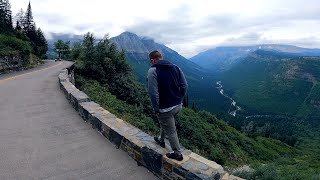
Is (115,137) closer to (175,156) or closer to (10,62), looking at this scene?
(175,156)

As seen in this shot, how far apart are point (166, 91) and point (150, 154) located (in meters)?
1.43

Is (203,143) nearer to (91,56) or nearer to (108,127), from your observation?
(91,56)

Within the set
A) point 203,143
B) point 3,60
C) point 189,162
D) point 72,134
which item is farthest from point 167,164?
point 3,60

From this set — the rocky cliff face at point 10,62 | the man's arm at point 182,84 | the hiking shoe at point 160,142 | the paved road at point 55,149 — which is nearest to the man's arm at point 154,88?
the man's arm at point 182,84

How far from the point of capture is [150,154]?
598 cm

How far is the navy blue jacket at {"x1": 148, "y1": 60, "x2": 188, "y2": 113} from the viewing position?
5.42 metres

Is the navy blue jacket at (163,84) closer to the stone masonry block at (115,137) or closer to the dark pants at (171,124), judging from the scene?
the dark pants at (171,124)

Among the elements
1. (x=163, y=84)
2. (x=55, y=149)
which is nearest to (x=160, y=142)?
(x=163, y=84)

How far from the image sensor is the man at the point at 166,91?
543 centimetres

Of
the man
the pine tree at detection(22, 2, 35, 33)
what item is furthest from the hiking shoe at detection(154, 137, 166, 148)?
the pine tree at detection(22, 2, 35, 33)

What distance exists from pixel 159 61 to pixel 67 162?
3070mm

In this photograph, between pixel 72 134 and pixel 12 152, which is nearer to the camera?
pixel 12 152

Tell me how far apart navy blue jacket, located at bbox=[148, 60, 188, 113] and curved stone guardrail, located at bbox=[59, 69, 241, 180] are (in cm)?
107

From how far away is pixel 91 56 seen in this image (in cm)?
2320
